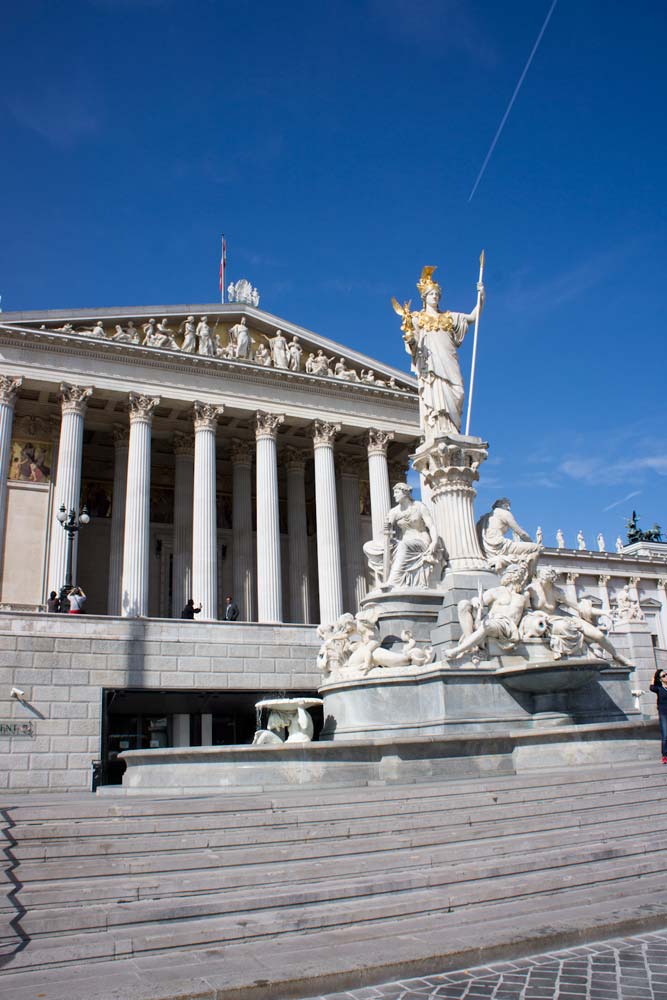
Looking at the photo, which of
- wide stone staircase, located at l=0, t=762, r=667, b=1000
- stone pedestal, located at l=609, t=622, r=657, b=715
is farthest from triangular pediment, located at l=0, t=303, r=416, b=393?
wide stone staircase, located at l=0, t=762, r=667, b=1000

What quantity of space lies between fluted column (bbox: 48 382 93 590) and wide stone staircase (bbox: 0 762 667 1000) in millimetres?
23817

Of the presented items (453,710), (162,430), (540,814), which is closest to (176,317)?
(162,430)

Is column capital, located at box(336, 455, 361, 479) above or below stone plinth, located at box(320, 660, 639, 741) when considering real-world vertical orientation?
above

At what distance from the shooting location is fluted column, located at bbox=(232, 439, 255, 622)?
128 feet

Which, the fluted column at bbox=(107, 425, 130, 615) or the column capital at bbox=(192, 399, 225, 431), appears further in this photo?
the column capital at bbox=(192, 399, 225, 431)

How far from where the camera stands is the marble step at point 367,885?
652 cm

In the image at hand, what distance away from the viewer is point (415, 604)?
50.2 feet

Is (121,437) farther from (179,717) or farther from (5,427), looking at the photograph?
(179,717)

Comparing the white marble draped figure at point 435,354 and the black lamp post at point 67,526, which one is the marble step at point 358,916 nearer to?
the white marble draped figure at point 435,354

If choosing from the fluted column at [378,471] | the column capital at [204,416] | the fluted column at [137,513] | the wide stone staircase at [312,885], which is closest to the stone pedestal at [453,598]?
the wide stone staircase at [312,885]

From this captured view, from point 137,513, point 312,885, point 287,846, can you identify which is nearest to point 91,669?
point 137,513

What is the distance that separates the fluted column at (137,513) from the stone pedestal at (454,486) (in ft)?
58.6

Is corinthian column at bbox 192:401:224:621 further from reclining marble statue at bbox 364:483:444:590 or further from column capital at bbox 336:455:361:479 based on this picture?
reclining marble statue at bbox 364:483:444:590

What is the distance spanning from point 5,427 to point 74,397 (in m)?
3.14
